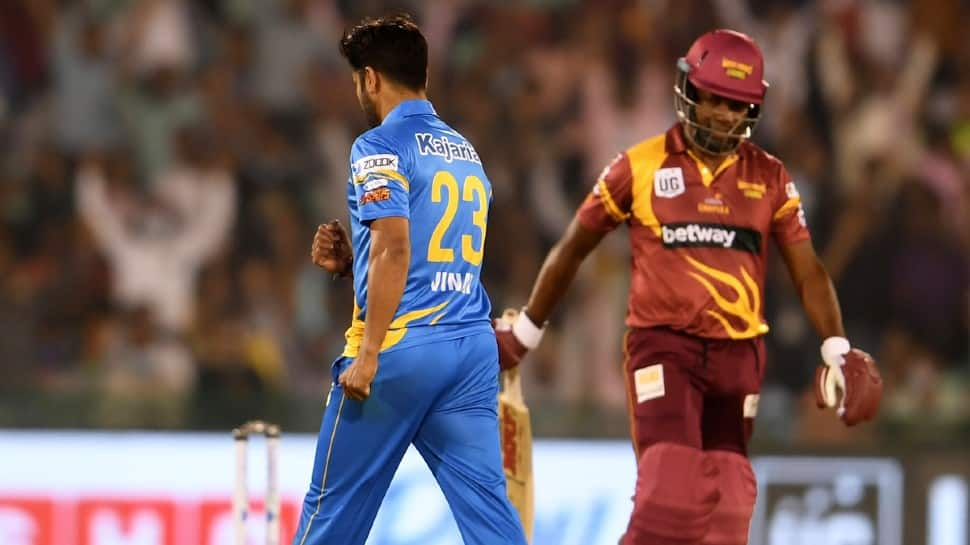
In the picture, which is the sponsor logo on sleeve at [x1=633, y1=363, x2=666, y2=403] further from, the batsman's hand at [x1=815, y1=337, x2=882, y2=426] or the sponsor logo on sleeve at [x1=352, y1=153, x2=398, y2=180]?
the sponsor logo on sleeve at [x1=352, y1=153, x2=398, y2=180]

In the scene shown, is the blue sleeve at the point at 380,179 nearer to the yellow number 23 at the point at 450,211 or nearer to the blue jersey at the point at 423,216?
the blue jersey at the point at 423,216

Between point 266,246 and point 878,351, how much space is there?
12.3 ft

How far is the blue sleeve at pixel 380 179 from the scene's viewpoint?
5324mm

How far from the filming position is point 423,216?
5465 mm

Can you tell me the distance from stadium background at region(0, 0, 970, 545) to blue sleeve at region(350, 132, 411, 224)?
4379 mm

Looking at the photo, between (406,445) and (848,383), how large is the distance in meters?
1.66

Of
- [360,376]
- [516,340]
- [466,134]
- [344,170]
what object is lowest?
[360,376]

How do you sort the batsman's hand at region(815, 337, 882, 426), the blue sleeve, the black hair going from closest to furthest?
1. the blue sleeve
2. the black hair
3. the batsman's hand at region(815, 337, 882, 426)

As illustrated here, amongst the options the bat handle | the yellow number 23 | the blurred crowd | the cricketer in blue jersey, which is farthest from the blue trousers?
the blurred crowd

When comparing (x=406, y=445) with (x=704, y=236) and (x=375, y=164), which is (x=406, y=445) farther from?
(x=704, y=236)

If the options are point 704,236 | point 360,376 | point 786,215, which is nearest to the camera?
point 360,376

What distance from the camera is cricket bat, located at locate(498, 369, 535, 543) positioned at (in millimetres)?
6637

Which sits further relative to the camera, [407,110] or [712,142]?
[712,142]

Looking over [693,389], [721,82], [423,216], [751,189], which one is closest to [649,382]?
[693,389]
